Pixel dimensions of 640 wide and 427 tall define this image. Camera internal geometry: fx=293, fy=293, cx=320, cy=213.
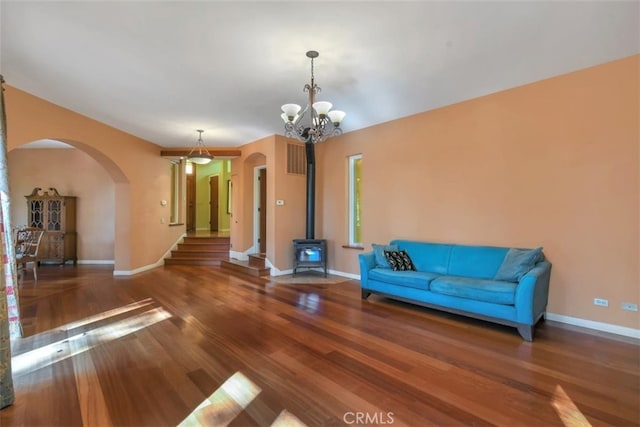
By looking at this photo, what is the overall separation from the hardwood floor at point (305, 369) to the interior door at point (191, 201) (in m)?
6.48

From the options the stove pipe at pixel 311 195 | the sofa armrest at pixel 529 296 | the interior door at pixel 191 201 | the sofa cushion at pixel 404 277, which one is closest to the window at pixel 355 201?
the stove pipe at pixel 311 195

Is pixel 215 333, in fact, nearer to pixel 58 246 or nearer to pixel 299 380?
pixel 299 380

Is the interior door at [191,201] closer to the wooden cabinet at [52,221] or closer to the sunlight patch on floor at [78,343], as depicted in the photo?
the wooden cabinet at [52,221]

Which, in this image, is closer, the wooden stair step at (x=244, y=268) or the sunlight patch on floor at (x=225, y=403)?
the sunlight patch on floor at (x=225, y=403)

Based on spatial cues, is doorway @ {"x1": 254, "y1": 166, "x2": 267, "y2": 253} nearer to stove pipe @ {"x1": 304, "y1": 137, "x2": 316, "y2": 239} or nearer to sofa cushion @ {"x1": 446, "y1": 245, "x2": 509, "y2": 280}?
stove pipe @ {"x1": 304, "y1": 137, "x2": 316, "y2": 239}

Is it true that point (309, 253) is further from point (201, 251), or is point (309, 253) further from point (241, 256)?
point (201, 251)

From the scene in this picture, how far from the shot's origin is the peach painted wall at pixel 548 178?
10.4ft

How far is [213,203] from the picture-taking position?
438 inches

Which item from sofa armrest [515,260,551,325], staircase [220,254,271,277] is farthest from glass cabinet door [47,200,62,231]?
sofa armrest [515,260,551,325]

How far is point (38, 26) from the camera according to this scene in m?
2.67

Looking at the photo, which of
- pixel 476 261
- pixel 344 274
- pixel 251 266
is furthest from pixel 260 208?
pixel 476 261

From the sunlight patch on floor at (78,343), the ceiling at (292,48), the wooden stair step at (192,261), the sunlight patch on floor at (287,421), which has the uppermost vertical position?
the ceiling at (292,48)

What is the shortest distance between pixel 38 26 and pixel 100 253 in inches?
257

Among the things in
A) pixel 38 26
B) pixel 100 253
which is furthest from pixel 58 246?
pixel 38 26
